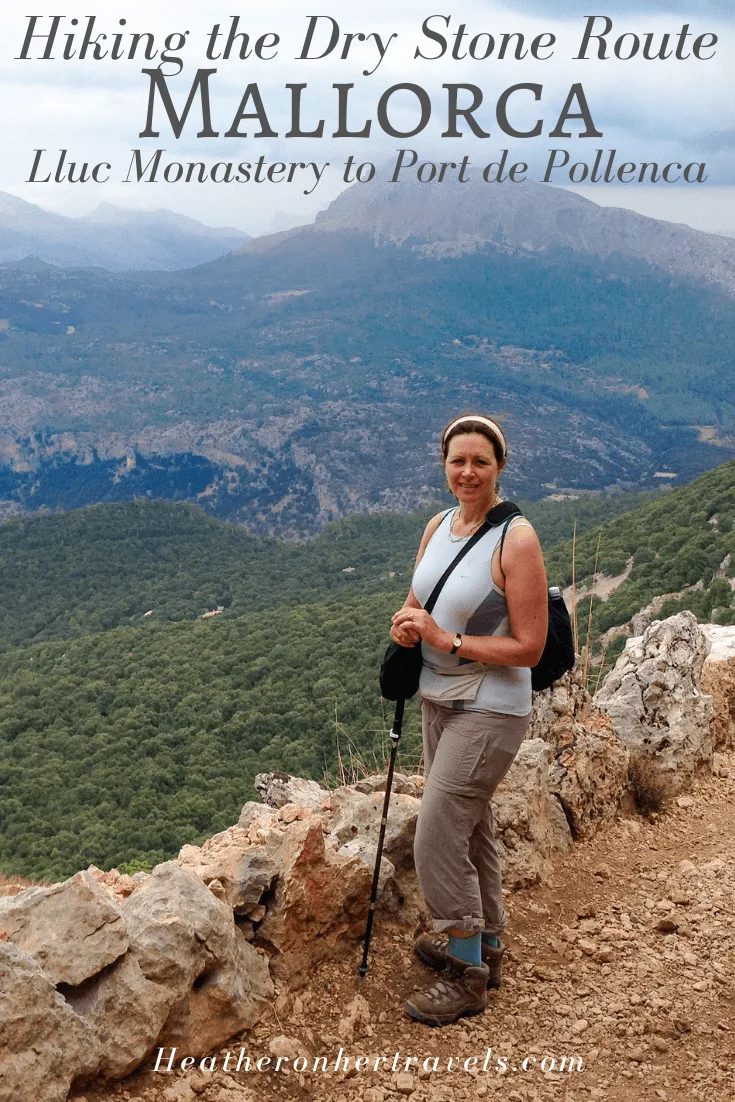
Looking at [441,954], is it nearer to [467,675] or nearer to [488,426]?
[467,675]

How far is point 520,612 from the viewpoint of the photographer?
10.3 ft

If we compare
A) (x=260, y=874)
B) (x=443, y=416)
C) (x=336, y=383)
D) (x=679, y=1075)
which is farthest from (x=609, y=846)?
(x=336, y=383)

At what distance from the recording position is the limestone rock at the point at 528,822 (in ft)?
14.7

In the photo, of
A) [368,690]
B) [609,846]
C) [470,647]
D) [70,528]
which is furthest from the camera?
[70,528]

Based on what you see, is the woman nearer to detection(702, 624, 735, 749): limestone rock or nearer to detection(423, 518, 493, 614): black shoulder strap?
detection(423, 518, 493, 614): black shoulder strap

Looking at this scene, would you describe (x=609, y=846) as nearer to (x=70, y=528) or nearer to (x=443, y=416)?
(x=70, y=528)

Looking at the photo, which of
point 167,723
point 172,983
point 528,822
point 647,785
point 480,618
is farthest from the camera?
point 167,723

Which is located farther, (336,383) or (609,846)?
(336,383)

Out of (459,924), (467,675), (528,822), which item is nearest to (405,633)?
(467,675)

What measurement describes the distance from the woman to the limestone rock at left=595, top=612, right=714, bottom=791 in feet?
8.62

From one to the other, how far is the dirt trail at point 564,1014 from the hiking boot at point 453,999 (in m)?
0.04

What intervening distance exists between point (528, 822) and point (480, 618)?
1842mm

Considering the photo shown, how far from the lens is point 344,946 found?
3.83 m

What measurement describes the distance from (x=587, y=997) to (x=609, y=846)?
142cm
